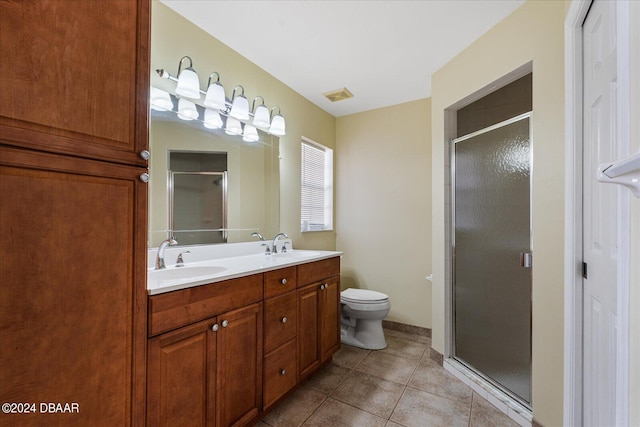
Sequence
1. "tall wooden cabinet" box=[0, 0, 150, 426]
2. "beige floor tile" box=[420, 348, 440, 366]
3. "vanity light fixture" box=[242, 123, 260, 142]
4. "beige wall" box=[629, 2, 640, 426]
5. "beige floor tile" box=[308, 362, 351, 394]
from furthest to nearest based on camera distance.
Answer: "beige floor tile" box=[420, 348, 440, 366] < "vanity light fixture" box=[242, 123, 260, 142] < "beige floor tile" box=[308, 362, 351, 394] < "tall wooden cabinet" box=[0, 0, 150, 426] < "beige wall" box=[629, 2, 640, 426]

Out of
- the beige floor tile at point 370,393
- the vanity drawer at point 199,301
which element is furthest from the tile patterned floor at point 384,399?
the vanity drawer at point 199,301

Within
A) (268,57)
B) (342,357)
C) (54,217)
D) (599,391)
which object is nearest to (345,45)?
(268,57)

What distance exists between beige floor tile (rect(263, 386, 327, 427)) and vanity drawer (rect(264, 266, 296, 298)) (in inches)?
28.4

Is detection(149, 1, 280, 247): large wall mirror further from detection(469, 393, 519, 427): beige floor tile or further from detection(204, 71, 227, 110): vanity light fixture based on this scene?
detection(469, 393, 519, 427): beige floor tile

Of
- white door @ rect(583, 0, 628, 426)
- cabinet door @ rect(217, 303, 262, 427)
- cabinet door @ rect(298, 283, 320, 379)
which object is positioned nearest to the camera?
white door @ rect(583, 0, 628, 426)

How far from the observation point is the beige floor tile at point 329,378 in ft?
6.31

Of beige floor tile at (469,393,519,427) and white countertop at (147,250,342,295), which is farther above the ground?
white countertop at (147,250,342,295)

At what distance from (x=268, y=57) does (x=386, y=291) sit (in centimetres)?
250

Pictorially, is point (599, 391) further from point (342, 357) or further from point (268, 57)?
point (268, 57)

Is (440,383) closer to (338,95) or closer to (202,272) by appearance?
(202,272)

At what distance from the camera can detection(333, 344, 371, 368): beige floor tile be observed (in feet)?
7.41

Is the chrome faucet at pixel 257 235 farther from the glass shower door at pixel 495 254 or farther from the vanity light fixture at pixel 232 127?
the glass shower door at pixel 495 254

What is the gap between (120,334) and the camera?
93 centimetres

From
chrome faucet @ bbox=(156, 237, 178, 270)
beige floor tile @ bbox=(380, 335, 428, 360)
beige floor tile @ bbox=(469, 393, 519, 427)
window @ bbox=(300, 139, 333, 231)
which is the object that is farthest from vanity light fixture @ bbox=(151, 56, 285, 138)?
beige floor tile @ bbox=(469, 393, 519, 427)
